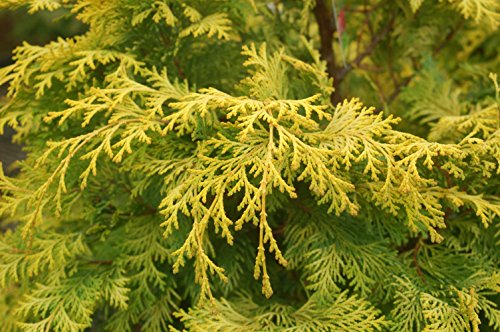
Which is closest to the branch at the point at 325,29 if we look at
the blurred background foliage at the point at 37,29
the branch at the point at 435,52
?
the branch at the point at 435,52

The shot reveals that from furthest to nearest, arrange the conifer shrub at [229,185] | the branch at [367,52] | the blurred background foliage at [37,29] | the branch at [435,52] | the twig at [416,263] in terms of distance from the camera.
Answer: the blurred background foliage at [37,29], the branch at [435,52], the branch at [367,52], the twig at [416,263], the conifer shrub at [229,185]

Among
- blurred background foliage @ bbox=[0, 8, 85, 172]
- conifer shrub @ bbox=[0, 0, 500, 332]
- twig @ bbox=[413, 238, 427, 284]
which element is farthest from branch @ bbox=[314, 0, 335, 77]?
blurred background foliage @ bbox=[0, 8, 85, 172]

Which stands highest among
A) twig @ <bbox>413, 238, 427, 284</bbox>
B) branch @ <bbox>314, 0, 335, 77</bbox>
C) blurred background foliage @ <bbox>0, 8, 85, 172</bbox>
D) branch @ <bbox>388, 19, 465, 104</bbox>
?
branch @ <bbox>314, 0, 335, 77</bbox>

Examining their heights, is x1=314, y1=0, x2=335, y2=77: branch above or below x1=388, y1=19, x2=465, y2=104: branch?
above

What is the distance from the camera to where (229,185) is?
6.14 ft

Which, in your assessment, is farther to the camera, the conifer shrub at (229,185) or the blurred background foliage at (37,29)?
the blurred background foliage at (37,29)

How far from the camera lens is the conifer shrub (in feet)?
5.90

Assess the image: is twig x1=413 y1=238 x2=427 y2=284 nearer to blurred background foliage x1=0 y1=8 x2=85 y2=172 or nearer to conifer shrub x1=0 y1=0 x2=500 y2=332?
conifer shrub x1=0 y1=0 x2=500 y2=332

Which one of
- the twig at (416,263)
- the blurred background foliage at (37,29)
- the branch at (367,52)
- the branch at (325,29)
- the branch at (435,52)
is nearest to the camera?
the twig at (416,263)

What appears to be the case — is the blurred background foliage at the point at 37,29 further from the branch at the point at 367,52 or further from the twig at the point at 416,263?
the twig at the point at 416,263

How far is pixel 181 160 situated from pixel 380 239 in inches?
33.6

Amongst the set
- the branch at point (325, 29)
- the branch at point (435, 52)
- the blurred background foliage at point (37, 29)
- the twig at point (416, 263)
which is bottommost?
the blurred background foliage at point (37, 29)

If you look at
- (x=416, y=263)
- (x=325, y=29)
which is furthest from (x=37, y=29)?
(x=416, y=263)

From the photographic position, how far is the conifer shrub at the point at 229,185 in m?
1.80
